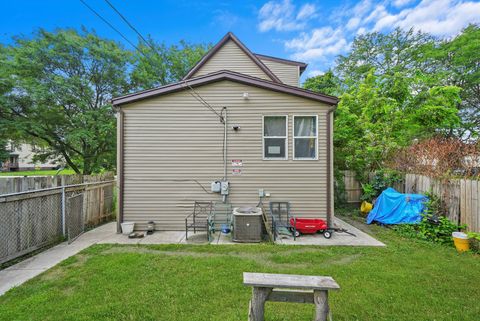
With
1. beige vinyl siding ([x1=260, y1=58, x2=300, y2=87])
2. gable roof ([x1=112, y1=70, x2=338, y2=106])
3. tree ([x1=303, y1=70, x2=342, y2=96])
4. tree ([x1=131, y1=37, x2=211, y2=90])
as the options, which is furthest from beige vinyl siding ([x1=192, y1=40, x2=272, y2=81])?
tree ([x1=303, y1=70, x2=342, y2=96])

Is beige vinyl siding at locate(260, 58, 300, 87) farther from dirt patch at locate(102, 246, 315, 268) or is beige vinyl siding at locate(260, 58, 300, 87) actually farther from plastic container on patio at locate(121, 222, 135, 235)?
plastic container on patio at locate(121, 222, 135, 235)

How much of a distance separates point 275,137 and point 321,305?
4610 mm

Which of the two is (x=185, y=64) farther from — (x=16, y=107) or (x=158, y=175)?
(x=158, y=175)

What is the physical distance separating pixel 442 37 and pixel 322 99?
17.0 m

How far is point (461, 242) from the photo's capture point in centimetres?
450

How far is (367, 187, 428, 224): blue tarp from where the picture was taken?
19.0ft

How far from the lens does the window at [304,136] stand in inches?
242

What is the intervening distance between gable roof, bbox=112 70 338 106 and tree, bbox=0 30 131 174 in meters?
6.56

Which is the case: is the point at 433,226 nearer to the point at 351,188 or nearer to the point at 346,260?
the point at 346,260

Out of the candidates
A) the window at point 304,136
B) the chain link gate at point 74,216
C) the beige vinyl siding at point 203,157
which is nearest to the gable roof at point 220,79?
the beige vinyl siding at point 203,157

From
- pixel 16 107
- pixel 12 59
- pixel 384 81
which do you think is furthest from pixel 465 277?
pixel 12 59

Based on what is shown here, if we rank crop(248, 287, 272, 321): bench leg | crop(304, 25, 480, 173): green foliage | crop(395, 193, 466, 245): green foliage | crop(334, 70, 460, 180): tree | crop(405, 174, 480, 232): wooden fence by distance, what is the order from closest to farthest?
crop(248, 287, 272, 321): bench leg, crop(405, 174, 480, 232): wooden fence, crop(395, 193, 466, 245): green foliage, crop(334, 70, 460, 180): tree, crop(304, 25, 480, 173): green foliage

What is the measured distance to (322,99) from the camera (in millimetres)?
5930

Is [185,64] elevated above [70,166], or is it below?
above
